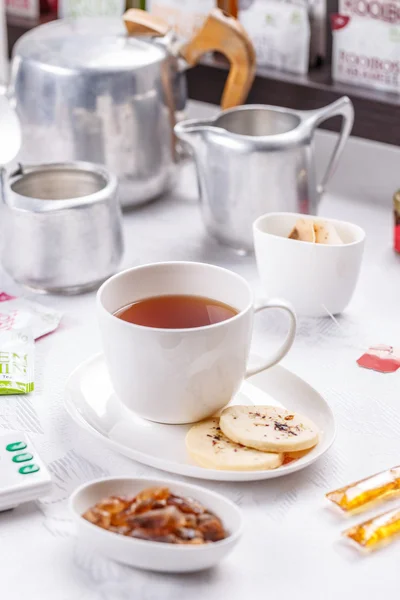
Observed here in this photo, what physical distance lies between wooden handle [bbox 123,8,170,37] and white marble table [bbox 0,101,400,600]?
24 cm

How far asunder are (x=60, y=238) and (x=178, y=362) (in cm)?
27

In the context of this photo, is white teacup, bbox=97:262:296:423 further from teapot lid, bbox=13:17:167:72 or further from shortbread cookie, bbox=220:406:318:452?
teapot lid, bbox=13:17:167:72

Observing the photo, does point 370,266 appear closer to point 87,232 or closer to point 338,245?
point 338,245

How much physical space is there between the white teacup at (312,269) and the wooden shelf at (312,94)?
259 millimetres

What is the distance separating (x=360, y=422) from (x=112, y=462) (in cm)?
18

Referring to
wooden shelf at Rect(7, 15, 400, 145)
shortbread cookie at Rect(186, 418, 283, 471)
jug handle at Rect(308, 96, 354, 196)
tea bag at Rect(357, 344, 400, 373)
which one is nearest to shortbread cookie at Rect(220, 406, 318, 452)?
shortbread cookie at Rect(186, 418, 283, 471)

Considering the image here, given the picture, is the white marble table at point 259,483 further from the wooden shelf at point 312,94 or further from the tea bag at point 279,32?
the tea bag at point 279,32

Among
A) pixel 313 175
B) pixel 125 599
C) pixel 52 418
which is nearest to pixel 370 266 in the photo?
pixel 313 175

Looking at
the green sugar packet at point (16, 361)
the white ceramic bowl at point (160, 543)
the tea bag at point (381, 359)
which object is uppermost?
the white ceramic bowl at point (160, 543)

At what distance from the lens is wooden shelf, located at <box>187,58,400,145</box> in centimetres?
104

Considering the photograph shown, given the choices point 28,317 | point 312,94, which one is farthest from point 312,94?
point 28,317

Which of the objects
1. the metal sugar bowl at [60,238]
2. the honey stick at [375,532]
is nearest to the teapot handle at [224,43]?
the metal sugar bowl at [60,238]

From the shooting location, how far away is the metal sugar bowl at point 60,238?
83cm

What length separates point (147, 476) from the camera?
0.60 meters
